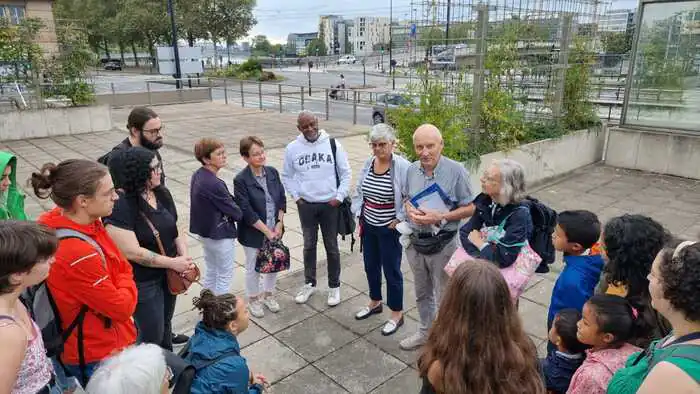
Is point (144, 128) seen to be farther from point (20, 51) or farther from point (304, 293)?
point (20, 51)

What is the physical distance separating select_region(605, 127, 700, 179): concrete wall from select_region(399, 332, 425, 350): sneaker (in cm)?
678

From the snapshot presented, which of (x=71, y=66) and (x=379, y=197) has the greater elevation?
(x=71, y=66)

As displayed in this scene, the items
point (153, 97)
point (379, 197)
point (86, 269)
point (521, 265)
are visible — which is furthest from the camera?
point (153, 97)

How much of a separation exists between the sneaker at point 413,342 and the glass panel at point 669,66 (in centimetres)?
713

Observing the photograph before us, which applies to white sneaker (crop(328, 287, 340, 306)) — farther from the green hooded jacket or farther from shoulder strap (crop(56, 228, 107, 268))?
the green hooded jacket

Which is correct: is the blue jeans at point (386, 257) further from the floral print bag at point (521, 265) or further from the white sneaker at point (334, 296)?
the floral print bag at point (521, 265)

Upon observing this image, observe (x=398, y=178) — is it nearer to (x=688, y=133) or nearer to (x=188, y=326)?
(x=188, y=326)

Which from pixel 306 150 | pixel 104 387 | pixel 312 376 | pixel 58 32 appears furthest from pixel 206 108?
pixel 104 387

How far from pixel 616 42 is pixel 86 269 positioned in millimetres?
10410

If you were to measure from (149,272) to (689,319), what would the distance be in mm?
2466

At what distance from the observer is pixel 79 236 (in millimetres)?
1934

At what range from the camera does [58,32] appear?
1198 centimetres

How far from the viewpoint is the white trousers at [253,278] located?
12.1 feet

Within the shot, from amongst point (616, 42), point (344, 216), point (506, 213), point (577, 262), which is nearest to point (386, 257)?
point (344, 216)
